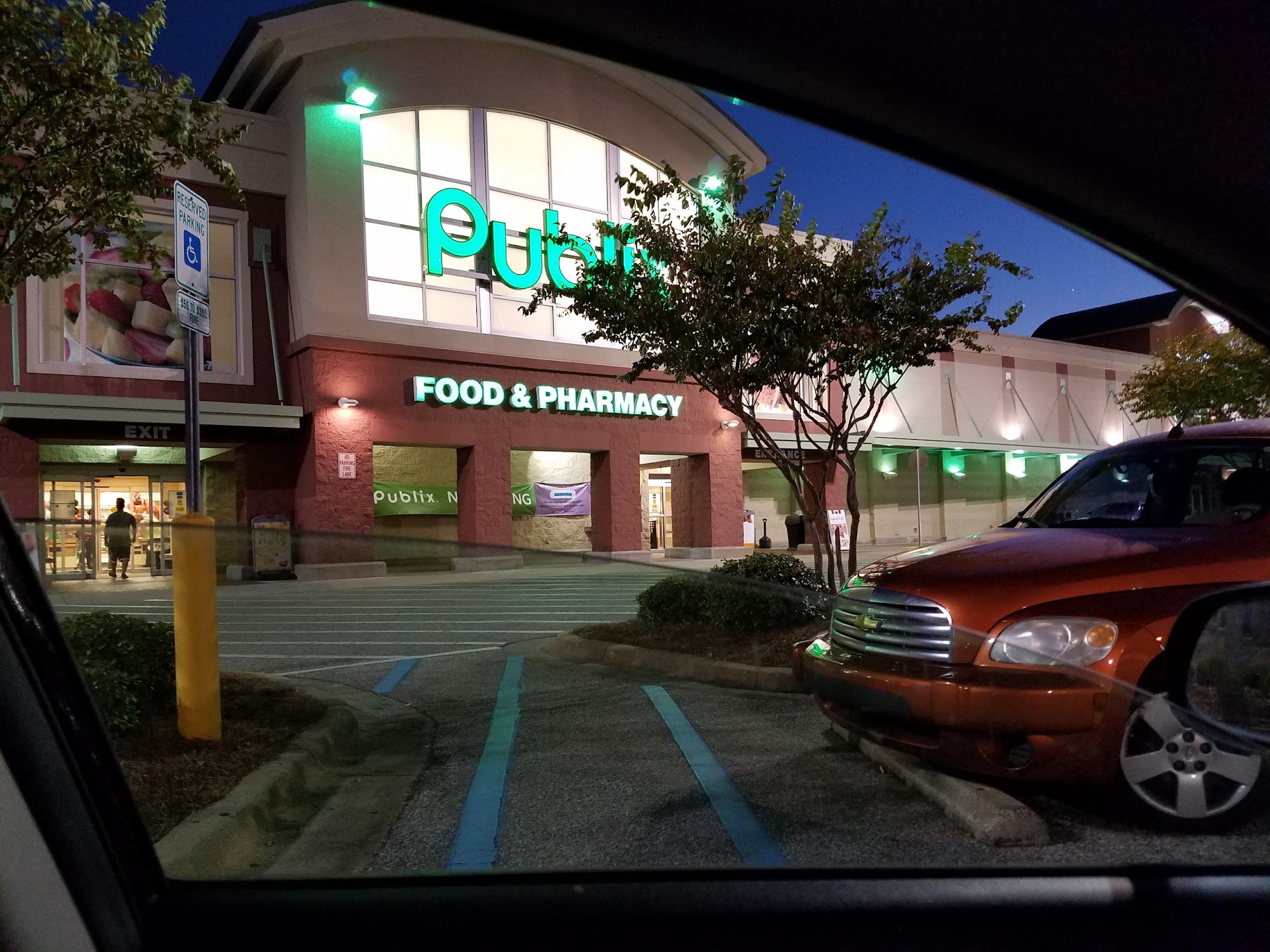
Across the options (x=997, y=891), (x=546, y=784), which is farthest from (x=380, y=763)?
(x=997, y=891)

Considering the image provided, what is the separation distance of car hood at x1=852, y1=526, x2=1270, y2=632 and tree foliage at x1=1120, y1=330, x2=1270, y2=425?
334 mm

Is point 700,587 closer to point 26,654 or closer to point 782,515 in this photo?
point 26,654

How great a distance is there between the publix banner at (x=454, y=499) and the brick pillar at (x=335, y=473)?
239 centimetres

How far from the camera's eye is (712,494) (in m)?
25.0

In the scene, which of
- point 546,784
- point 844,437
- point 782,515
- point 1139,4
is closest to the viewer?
point 1139,4

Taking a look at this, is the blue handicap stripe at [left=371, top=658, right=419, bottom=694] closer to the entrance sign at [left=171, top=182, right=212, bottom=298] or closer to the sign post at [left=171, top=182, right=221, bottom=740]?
the sign post at [left=171, top=182, right=221, bottom=740]

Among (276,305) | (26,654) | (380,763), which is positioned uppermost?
(276,305)

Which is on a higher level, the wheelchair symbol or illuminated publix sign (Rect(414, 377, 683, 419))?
illuminated publix sign (Rect(414, 377, 683, 419))

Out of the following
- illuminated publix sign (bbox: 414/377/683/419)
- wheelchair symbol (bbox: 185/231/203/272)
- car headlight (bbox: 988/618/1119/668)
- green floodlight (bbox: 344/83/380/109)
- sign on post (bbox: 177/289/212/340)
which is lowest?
car headlight (bbox: 988/618/1119/668)

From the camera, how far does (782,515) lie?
31000 millimetres

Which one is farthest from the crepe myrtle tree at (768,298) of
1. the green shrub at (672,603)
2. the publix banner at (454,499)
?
the publix banner at (454,499)

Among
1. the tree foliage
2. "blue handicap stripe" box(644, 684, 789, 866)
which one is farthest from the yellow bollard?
the tree foliage

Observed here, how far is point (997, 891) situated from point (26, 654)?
1629 millimetres

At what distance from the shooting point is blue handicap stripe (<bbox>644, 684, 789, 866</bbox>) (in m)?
2.15
